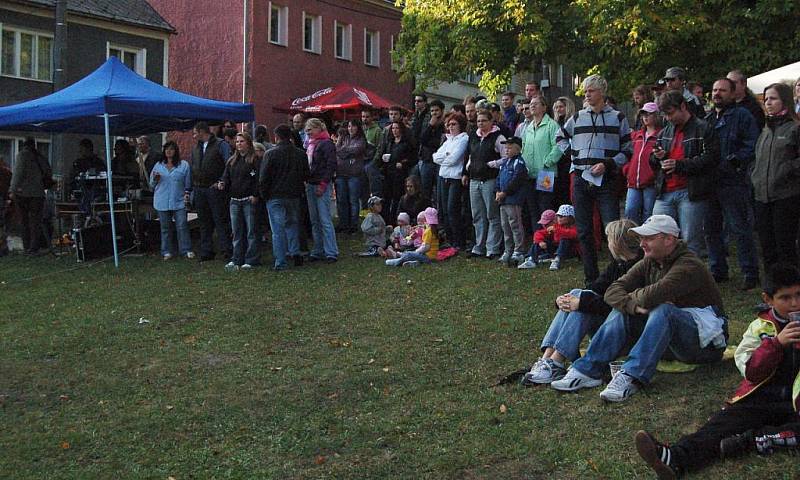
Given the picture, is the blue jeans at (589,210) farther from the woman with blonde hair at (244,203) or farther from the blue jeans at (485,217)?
the woman with blonde hair at (244,203)

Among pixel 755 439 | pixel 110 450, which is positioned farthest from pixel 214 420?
pixel 755 439

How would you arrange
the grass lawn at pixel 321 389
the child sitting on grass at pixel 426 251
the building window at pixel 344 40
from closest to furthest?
the grass lawn at pixel 321 389
the child sitting on grass at pixel 426 251
the building window at pixel 344 40

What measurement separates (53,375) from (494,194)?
6447 mm

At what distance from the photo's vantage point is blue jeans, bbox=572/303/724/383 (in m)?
6.99

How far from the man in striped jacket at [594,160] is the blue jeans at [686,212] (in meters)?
0.67

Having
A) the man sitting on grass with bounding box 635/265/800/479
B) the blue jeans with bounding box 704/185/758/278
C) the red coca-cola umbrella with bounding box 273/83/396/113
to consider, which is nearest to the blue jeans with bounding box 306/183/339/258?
the blue jeans with bounding box 704/185/758/278

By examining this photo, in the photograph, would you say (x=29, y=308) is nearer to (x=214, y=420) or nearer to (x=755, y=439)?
(x=214, y=420)

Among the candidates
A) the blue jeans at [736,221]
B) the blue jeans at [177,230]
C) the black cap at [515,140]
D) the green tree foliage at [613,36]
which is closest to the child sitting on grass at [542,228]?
the black cap at [515,140]

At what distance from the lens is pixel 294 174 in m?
14.3

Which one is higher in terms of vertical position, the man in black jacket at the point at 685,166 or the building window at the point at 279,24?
the building window at the point at 279,24

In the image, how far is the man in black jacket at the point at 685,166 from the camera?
987 centimetres

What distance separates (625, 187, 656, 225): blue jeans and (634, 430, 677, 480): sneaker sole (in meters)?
5.57

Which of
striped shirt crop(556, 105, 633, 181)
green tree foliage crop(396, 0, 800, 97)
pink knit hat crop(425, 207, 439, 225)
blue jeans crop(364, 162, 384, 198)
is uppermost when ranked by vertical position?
green tree foliage crop(396, 0, 800, 97)

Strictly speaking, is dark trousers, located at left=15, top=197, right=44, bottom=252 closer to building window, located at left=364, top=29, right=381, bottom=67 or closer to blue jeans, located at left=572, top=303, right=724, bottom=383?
blue jeans, located at left=572, top=303, right=724, bottom=383
